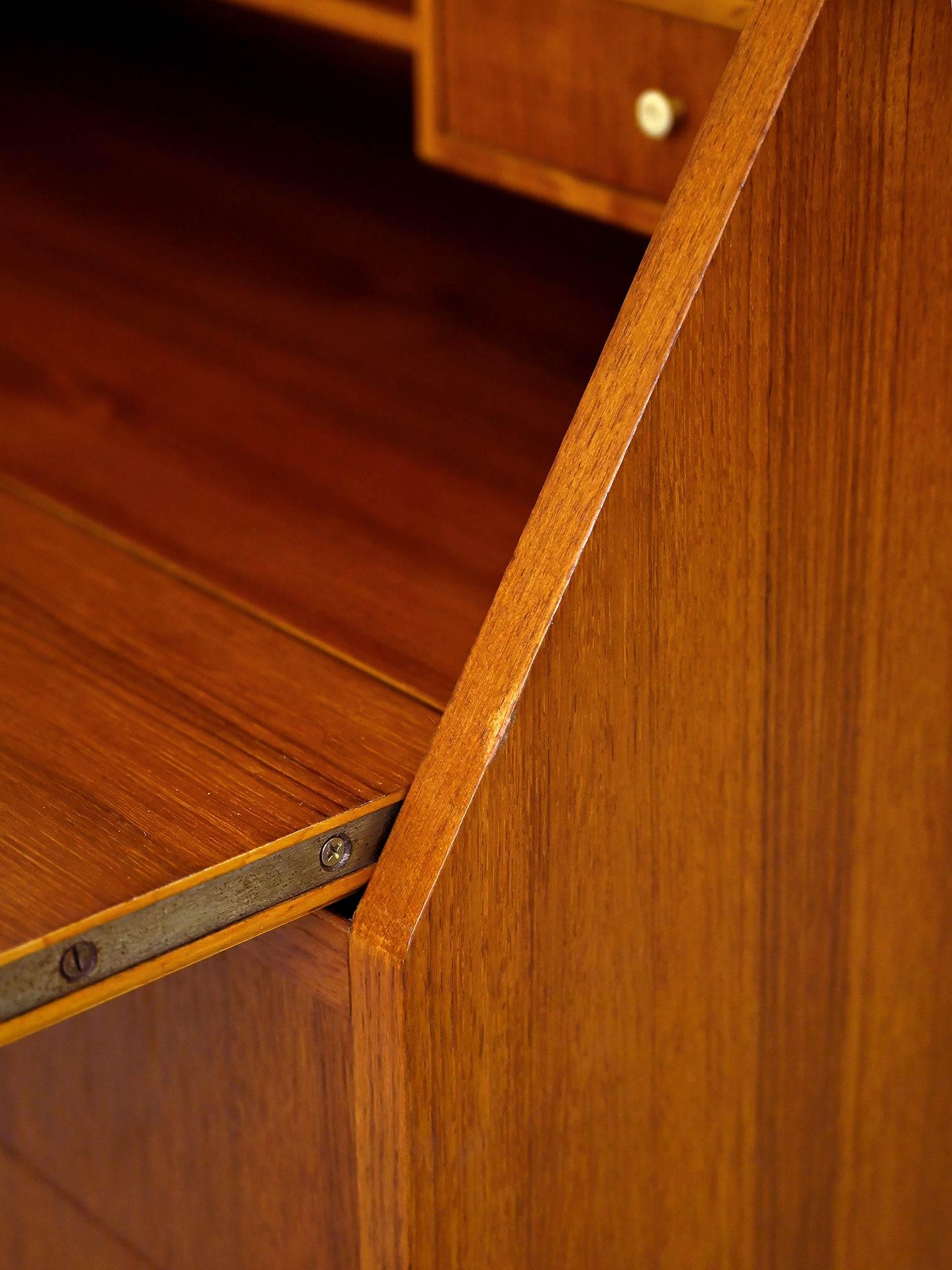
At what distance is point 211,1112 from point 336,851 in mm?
203

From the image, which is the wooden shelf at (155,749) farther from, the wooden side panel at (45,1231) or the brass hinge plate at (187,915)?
the wooden side panel at (45,1231)

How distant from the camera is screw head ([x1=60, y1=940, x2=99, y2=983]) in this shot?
43cm

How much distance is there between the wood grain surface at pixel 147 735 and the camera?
454mm

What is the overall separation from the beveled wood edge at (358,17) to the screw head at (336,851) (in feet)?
1.31

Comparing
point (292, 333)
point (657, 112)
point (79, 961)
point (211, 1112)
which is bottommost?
point (211, 1112)

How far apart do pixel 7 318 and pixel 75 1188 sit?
16.7 inches

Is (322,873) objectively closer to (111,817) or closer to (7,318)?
(111,817)

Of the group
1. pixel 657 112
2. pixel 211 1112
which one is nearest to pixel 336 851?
pixel 211 1112

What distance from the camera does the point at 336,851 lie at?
0.49 meters

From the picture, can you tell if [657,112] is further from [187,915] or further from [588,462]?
[187,915]

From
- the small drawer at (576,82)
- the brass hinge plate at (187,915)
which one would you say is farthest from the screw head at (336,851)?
the small drawer at (576,82)

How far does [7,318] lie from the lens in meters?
0.82

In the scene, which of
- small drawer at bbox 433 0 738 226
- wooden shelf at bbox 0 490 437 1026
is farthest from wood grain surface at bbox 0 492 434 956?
small drawer at bbox 433 0 738 226

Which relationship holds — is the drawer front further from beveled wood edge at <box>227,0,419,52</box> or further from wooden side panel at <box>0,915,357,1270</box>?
wooden side panel at <box>0,915,357,1270</box>
